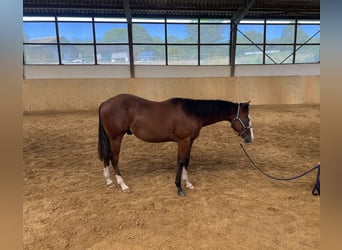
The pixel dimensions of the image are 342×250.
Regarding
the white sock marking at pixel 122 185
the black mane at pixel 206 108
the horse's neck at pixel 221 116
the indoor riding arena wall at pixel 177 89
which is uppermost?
the indoor riding arena wall at pixel 177 89

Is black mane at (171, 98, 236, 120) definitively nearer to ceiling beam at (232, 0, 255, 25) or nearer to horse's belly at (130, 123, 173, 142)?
horse's belly at (130, 123, 173, 142)

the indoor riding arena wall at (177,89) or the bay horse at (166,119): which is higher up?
the indoor riding arena wall at (177,89)

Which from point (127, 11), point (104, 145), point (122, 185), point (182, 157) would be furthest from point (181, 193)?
point (127, 11)

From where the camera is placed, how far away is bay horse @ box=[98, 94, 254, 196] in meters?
3.16

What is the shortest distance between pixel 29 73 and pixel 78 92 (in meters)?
2.27

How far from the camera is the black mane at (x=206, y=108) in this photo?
319 centimetres

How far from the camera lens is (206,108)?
10.5 ft

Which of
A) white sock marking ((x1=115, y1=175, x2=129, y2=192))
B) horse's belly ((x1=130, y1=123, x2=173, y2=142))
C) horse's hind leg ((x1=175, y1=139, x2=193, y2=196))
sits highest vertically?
horse's belly ((x1=130, y1=123, x2=173, y2=142))

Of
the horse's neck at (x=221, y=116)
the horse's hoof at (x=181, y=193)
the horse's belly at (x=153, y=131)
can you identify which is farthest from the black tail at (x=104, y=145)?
the horse's neck at (x=221, y=116)

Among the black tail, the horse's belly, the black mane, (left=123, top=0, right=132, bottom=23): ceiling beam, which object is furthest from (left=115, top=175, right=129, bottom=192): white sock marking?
(left=123, top=0, right=132, bottom=23): ceiling beam

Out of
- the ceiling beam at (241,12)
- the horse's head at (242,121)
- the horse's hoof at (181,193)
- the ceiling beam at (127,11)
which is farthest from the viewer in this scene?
the ceiling beam at (241,12)

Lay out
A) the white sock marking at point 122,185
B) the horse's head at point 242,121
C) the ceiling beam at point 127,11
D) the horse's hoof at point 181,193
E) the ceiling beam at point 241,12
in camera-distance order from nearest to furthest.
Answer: the horse's hoof at point 181,193 < the white sock marking at point 122,185 < the horse's head at point 242,121 < the ceiling beam at point 127,11 < the ceiling beam at point 241,12

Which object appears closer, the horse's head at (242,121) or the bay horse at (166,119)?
the bay horse at (166,119)

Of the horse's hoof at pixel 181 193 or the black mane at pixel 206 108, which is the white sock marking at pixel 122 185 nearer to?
the horse's hoof at pixel 181 193
